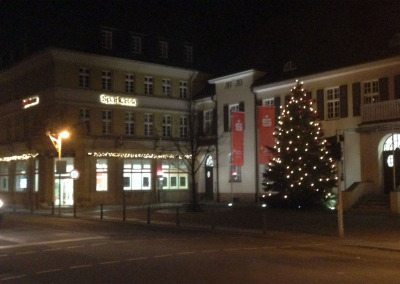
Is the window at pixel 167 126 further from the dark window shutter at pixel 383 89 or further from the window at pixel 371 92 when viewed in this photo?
the dark window shutter at pixel 383 89

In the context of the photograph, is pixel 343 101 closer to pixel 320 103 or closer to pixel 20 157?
pixel 320 103

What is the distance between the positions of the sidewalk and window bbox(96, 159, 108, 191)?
29.8ft

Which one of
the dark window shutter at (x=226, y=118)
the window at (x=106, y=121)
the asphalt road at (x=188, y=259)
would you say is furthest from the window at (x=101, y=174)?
the asphalt road at (x=188, y=259)

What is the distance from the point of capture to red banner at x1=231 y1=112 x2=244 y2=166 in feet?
139

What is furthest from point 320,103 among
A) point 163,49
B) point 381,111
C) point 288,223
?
point 163,49

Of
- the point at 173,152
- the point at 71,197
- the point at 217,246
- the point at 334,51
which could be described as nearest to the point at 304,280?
the point at 217,246

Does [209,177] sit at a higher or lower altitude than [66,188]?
higher

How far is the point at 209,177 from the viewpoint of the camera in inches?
2016

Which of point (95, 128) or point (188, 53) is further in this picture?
point (188, 53)

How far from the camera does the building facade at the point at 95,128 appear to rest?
154ft

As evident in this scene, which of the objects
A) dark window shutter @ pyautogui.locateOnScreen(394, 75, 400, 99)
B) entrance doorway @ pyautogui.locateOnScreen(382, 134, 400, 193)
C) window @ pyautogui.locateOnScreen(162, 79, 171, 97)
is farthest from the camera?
window @ pyautogui.locateOnScreen(162, 79, 171, 97)

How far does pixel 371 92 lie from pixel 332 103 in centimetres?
318

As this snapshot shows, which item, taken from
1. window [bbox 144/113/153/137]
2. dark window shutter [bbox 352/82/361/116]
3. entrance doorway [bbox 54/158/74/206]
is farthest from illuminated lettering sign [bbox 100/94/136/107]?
dark window shutter [bbox 352/82/361/116]

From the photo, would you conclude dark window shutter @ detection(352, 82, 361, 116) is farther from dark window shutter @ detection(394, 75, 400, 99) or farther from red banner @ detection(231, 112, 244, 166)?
red banner @ detection(231, 112, 244, 166)
